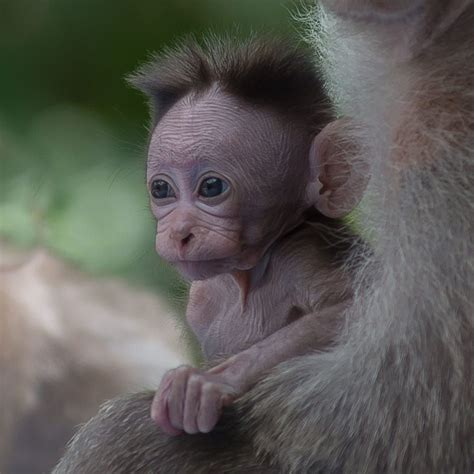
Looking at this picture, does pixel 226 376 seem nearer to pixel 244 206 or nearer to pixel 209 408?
pixel 209 408

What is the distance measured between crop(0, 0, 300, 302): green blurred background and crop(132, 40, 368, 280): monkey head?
4.71 ft

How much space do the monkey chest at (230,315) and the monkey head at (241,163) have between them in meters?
0.05

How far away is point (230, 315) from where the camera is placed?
1542 millimetres

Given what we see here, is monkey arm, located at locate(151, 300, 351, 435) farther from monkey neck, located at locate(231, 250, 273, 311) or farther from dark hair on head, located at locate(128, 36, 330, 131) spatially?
dark hair on head, located at locate(128, 36, 330, 131)

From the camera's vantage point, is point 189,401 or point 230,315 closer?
point 189,401

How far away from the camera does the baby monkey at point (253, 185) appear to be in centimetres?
147

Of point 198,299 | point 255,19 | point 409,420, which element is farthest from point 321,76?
point 255,19

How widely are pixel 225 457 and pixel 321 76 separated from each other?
0.53m

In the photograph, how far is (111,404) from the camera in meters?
1.41

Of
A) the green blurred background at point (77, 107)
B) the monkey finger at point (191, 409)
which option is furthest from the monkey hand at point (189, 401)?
the green blurred background at point (77, 107)

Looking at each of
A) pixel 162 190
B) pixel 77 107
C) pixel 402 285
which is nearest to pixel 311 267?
pixel 162 190

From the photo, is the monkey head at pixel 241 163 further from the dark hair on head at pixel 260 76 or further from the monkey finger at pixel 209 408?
the monkey finger at pixel 209 408

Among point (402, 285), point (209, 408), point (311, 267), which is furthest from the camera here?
point (311, 267)

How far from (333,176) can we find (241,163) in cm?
12
